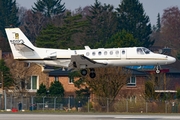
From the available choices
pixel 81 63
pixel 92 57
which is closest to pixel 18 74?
pixel 81 63

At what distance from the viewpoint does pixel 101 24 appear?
15688 cm

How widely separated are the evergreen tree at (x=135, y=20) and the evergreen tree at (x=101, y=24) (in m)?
1.78

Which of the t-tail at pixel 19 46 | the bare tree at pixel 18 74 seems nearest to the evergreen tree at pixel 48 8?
the bare tree at pixel 18 74

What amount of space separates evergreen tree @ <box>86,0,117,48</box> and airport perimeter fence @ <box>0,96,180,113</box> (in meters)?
71.1

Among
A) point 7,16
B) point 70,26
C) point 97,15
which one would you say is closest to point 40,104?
point 70,26

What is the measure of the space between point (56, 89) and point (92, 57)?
29.0m

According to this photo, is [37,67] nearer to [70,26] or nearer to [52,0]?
[70,26]

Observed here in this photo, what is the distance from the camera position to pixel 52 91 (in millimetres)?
94000

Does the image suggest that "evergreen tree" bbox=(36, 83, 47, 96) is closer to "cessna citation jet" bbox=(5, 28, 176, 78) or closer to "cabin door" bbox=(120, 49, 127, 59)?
"cessna citation jet" bbox=(5, 28, 176, 78)

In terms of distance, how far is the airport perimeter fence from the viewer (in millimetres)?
78375

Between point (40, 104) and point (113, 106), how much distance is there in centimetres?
745

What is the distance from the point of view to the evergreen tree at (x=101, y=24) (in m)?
155

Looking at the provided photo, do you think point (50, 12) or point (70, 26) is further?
point (50, 12)

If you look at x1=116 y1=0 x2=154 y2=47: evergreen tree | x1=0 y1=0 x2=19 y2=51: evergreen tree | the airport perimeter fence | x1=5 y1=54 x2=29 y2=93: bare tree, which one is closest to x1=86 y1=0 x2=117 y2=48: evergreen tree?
x1=116 y1=0 x2=154 y2=47: evergreen tree
